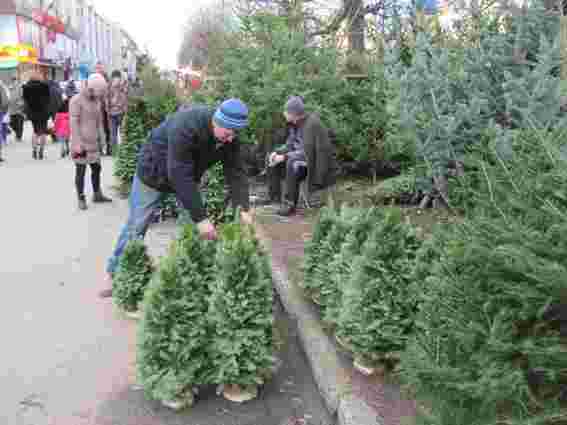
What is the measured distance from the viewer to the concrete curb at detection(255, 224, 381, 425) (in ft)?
10.4

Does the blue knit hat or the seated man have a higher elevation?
the blue knit hat

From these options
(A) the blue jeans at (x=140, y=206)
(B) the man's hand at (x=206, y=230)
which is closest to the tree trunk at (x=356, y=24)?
(A) the blue jeans at (x=140, y=206)

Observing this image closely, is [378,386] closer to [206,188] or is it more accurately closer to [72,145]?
[206,188]

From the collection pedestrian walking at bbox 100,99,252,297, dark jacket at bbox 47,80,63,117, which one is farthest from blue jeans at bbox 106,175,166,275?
dark jacket at bbox 47,80,63,117

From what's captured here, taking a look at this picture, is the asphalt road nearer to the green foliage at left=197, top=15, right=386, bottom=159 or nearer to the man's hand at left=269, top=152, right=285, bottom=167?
the man's hand at left=269, top=152, right=285, bottom=167

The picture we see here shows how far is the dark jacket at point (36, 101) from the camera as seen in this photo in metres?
13.7

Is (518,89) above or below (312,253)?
above

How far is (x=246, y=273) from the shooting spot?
341 centimetres

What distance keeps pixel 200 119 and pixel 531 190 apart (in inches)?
110

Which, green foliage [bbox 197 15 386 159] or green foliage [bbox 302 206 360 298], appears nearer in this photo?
green foliage [bbox 302 206 360 298]

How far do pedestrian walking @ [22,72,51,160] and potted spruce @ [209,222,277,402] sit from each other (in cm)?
1150

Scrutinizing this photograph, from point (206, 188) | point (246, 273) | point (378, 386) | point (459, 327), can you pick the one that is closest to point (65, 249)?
point (206, 188)

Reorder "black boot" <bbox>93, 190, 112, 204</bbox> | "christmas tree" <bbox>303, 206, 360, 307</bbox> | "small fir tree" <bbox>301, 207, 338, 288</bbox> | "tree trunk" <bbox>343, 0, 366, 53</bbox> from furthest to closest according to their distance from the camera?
1. "tree trunk" <bbox>343, 0, 366, 53</bbox>
2. "black boot" <bbox>93, 190, 112, 204</bbox>
3. "small fir tree" <bbox>301, 207, 338, 288</bbox>
4. "christmas tree" <bbox>303, 206, 360, 307</bbox>

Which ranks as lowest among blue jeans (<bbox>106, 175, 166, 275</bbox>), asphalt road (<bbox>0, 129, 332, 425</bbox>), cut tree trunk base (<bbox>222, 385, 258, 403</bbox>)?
asphalt road (<bbox>0, 129, 332, 425</bbox>)
